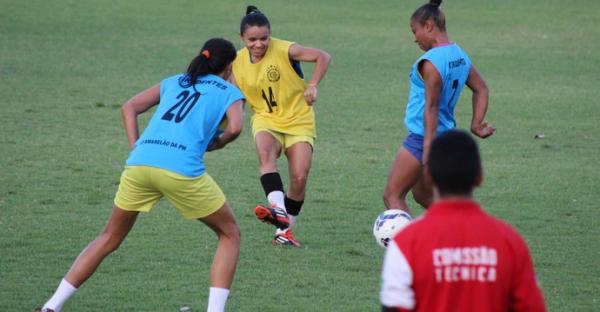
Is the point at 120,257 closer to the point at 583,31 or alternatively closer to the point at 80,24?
the point at 80,24

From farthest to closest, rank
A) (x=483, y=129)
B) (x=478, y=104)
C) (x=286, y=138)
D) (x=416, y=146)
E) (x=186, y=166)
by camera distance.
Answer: (x=286, y=138) → (x=478, y=104) → (x=483, y=129) → (x=416, y=146) → (x=186, y=166)

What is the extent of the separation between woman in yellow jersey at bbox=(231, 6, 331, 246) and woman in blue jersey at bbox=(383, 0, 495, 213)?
3.91 ft

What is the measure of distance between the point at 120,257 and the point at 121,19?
20404 mm

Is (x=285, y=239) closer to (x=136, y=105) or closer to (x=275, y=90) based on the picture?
(x=275, y=90)

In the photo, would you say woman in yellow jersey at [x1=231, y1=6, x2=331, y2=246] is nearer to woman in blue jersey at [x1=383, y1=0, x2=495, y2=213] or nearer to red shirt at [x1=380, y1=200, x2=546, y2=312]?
woman in blue jersey at [x1=383, y1=0, x2=495, y2=213]

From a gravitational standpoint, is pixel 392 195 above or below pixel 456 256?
below

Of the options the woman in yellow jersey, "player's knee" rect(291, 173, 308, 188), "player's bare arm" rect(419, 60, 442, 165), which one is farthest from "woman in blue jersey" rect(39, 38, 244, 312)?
"player's knee" rect(291, 173, 308, 188)

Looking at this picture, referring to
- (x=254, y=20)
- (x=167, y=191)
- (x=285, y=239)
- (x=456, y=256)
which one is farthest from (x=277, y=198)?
(x=456, y=256)

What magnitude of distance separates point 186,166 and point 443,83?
227 cm

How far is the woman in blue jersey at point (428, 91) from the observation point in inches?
325

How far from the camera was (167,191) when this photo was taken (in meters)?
7.14

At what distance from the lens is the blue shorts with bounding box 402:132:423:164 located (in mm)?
8641

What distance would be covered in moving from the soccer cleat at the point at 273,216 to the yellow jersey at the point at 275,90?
0.83m

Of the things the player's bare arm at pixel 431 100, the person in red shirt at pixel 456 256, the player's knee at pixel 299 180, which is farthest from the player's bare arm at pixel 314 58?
the person in red shirt at pixel 456 256
